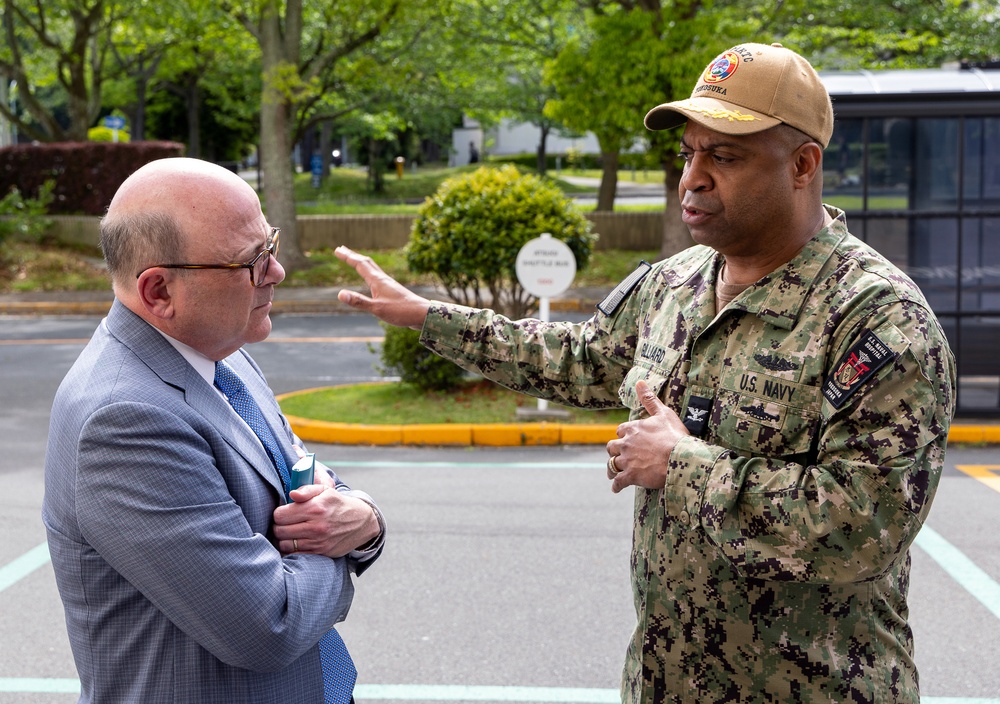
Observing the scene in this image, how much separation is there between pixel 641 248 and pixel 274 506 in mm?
18697

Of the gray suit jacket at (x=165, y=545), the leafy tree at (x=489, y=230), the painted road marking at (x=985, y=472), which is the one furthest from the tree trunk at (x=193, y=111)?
the gray suit jacket at (x=165, y=545)

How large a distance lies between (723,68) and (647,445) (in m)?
0.88

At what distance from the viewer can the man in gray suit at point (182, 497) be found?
186 cm

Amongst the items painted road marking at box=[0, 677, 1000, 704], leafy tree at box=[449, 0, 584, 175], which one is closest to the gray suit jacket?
painted road marking at box=[0, 677, 1000, 704]

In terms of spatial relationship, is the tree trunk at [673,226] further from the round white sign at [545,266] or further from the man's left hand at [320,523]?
the man's left hand at [320,523]

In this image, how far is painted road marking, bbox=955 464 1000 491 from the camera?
7137 millimetres

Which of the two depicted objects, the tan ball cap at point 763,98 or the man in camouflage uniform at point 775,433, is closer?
the man in camouflage uniform at point 775,433

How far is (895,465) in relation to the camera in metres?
1.98

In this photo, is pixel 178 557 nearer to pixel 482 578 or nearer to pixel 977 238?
pixel 482 578

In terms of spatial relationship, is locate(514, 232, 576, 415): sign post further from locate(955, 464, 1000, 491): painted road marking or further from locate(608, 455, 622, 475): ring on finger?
locate(608, 455, 622, 475): ring on finger

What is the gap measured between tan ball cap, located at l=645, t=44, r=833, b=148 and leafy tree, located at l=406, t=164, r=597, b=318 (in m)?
6.94

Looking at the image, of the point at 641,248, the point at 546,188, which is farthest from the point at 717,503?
the point at 641,248

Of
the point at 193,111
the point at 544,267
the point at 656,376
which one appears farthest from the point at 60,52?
the point at 656,376

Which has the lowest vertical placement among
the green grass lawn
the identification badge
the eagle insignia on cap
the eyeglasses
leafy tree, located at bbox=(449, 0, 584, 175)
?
the green grass lawn
